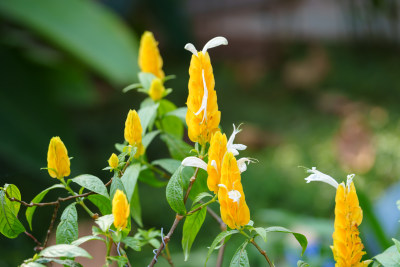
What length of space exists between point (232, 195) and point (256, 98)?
95.7 inches

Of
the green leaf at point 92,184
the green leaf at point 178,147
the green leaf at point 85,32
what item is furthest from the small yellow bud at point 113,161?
the green leaf at point 85,32

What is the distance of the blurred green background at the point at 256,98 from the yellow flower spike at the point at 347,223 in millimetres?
460

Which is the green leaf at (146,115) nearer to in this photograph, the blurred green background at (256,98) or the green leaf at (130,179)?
the green leaf at (130,179)

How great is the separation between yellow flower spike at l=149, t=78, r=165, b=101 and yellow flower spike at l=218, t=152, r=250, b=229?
0.62 feet

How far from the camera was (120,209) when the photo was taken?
39 cm

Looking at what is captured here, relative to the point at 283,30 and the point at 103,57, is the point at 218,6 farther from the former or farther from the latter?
the point at 103,57

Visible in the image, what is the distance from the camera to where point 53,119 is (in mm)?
1897

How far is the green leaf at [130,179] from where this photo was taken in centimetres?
48

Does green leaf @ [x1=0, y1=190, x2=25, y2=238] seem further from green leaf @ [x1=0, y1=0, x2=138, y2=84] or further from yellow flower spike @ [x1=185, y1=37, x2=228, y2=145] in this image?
green leaf @ [x1=0, y1=0, x2=138, y2=84]

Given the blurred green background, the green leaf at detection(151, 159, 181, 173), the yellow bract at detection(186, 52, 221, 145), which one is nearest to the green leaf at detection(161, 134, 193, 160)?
the green leaf at detection(151, 159, 181, 173)

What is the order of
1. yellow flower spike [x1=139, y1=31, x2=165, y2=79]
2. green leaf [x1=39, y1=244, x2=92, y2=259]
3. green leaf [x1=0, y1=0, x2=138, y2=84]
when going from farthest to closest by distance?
green leaf [x1=0, y1=0, x2=138, y2=84]
yellow flower spike [x1=139, y1=31, x2=165, y2=79]
green leaf [x1=39, y1=244, x2=92, y2=259]

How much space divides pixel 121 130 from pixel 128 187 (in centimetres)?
192

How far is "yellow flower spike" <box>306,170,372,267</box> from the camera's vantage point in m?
0.40

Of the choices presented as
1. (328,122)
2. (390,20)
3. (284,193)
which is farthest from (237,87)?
(284,193)
